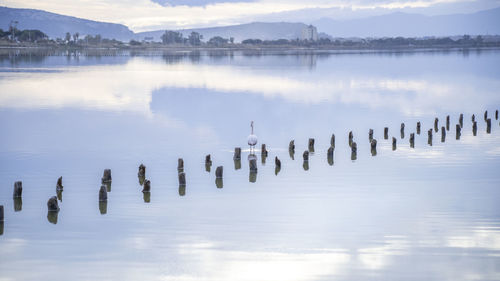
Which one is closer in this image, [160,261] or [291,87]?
[160,261]

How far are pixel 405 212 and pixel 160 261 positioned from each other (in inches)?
377

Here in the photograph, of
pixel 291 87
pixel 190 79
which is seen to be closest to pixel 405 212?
pixel 291 87

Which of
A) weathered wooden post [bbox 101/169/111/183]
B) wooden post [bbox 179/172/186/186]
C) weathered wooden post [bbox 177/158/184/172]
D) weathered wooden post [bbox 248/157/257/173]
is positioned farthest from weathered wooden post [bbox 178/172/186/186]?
weathered wooden post [bbox 248/157/257/173]

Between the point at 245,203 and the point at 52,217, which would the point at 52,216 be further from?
the point at 245,203

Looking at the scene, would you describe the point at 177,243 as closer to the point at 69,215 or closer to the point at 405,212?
the point at 69,215

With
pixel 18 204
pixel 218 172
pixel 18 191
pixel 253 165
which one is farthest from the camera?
pixel 253 165

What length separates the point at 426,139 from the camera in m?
38.9

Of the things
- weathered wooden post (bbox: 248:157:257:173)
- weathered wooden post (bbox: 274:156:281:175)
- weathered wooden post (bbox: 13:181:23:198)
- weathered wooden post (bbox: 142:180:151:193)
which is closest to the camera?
weathered wooden post (bbox: 13:181:23:198)

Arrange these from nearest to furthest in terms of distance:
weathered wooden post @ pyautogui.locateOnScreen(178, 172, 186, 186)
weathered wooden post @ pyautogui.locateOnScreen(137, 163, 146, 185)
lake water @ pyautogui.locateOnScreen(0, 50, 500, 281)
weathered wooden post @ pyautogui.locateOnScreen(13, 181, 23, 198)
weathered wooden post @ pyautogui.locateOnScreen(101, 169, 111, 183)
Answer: lake water @ pyautogui.locateOnScreen(0, 50, 500, 281) → weathered wooden post @ pyautogui.locateOnScreen(13, 181, 23, 198) → weathered wooden post @ pyautogui.locateOnScreen(178, 172, 186, 186) → weathered wooden post @ pyautogui.locateOnScreen(101, 169, 111, 183) → weathered wooden post @ pyautogui.locateOnScreen(137, 163, 146, 185)

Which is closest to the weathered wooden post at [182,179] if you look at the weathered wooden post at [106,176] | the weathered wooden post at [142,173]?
the weathered wooden post at [142,173]

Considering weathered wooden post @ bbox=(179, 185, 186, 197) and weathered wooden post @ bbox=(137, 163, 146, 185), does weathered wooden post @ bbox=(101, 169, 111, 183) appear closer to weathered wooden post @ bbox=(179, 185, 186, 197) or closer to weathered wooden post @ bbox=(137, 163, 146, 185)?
weathered wooden post @ bbox=(137, 163, 146, 185)

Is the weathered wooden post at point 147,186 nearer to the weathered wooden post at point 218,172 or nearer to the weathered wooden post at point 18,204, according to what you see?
the weathered wooden post at point 218,172

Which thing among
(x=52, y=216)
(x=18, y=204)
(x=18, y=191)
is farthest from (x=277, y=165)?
(x=18, y=204)

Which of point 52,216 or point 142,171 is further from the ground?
point 142,171
